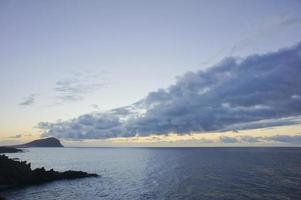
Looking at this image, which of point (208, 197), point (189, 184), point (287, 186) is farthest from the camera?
point (189, 184)

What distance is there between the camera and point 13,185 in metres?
73.3

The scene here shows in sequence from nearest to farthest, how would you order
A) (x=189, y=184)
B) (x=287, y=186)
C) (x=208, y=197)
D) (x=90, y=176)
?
(x=208, y=197)
(x=287, y=186)
(x=189, y=184)
(x=90, y=176)

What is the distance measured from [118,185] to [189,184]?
20.0 metres

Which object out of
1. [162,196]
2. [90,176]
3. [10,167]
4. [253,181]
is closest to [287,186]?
[253,181]

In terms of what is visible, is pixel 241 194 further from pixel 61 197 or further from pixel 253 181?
pixel 61 197

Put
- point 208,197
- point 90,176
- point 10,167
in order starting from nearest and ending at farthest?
point 208,197 → point 10,167 → point 90,176

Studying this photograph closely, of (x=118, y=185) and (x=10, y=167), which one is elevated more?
(x=10, y=167)

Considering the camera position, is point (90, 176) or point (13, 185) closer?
point (13, 185)

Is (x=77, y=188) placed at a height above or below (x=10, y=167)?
below

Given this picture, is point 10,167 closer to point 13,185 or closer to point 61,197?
point 13,185

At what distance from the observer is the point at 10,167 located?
275 ft

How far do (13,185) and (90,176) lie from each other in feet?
95.2

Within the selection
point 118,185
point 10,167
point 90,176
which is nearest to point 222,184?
point 118,185

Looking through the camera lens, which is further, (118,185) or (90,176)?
(90,176)
